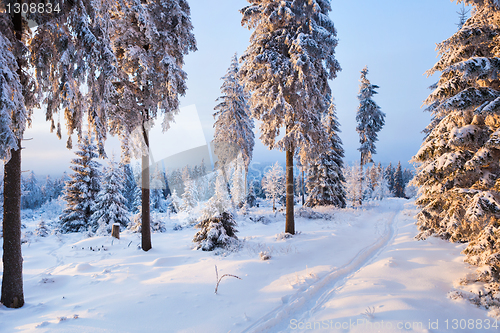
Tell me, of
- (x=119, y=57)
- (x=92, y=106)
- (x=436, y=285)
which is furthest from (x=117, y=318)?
(x=119, y=57)

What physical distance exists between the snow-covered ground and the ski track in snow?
1.0 inches

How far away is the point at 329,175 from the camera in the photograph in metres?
24.0

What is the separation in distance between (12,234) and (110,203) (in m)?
18.3

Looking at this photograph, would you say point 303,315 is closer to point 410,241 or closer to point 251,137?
point 410,241

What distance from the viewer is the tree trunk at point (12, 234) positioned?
5.69 meters

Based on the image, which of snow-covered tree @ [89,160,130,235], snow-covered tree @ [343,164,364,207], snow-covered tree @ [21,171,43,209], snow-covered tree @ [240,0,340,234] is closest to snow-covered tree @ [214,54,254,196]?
snow-covered tree @ [89,160,130,235]

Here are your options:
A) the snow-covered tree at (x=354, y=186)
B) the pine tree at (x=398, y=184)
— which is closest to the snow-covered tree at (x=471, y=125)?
the snow-covered tree at (x=354, y=186)

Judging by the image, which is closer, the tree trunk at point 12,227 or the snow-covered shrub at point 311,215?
the tree trunk at point 12,227

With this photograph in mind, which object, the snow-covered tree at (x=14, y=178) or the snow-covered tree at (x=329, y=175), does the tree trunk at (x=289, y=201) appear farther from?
the snow-covered tree at (x=329, y=175)

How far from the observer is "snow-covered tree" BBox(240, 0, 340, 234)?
11.0 metres

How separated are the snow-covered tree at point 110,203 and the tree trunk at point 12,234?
1667 centimetres

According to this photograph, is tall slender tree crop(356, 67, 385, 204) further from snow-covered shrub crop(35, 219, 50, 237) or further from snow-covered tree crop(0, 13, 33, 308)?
snow-covered shrub crop(35, 219, 50, 237)

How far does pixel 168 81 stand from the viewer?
9.96 meters

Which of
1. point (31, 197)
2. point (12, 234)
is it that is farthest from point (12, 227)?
point (31, 197)
